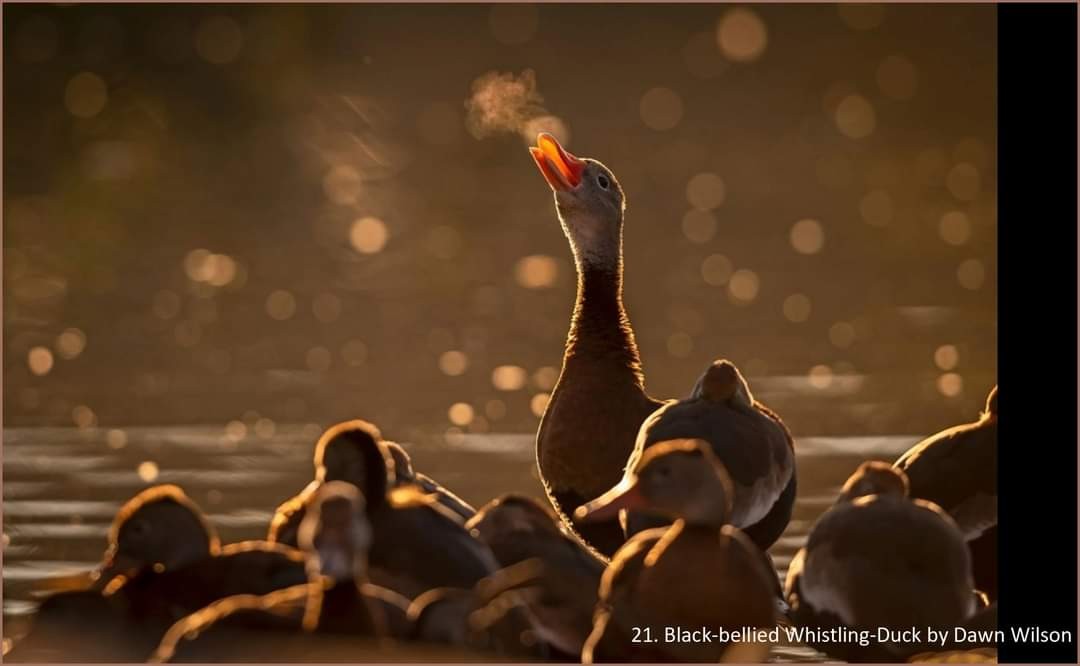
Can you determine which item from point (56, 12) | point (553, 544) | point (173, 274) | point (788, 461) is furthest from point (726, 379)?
point (56, 12)

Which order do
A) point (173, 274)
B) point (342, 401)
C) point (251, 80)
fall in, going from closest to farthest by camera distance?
point (342, 401)
point (173, 274)
point (251, 80)

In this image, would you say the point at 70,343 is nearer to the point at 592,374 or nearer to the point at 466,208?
the point at 592,374

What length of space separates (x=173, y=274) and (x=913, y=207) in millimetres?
11517

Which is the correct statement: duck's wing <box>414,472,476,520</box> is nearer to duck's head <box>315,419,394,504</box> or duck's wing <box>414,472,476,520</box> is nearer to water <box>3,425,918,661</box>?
duck's head <box>315,419,394,504</box>

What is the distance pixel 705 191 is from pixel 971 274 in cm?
1033

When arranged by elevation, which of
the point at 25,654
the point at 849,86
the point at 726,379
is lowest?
the point at 25,654

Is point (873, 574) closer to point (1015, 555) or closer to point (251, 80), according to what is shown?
point (1015, 555)

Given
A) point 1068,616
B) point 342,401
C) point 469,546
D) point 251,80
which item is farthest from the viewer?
point 251,80

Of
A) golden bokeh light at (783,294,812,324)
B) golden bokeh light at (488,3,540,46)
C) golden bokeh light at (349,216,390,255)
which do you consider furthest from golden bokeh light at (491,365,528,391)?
golden bokeh light at (488,3,540,46)

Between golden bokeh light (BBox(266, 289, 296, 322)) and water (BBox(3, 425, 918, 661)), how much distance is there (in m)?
6.42

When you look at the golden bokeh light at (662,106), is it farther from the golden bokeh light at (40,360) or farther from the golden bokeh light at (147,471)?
the golden bokeh light at (147,471)

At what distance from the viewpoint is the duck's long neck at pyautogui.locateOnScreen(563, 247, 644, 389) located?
31.8 ft

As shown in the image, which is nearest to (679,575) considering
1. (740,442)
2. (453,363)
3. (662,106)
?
(740,442)

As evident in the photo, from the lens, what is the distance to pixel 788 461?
865cm
